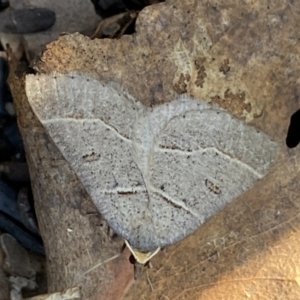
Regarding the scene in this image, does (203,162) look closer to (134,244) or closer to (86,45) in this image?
(134,244)

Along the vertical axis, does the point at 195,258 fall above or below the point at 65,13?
below

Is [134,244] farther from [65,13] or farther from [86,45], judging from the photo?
[65,13]

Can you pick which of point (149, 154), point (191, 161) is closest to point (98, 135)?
point (149, 154)

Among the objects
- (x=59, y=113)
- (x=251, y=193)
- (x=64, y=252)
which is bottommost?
(x=64, y=252)

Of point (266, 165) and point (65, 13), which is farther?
point (65, 13)

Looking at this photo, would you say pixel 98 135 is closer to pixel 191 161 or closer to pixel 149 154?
pixel 149 154

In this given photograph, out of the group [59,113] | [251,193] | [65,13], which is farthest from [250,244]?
[65,13]

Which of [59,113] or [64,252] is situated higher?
[59,113]

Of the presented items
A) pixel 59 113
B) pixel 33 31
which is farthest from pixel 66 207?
pixel 33 31

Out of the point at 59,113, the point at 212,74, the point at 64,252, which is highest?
the point at 212,74
